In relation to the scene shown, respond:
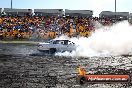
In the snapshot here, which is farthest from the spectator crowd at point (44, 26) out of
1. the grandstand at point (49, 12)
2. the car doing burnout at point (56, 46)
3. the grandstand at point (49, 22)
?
the car doing burnout at point (56, 46)

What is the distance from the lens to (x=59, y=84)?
1411cm

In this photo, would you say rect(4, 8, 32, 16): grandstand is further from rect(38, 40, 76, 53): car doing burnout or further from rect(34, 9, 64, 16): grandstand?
rect(38, 40, 76, 53): car doing burnout

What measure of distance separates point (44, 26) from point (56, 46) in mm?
20280

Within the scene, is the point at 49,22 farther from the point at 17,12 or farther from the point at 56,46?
the point at 56,46

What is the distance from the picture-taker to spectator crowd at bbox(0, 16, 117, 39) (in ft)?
150

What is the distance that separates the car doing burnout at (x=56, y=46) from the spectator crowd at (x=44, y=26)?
16318 mm

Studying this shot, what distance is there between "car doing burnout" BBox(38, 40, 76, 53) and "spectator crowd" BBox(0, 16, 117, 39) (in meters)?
16.3

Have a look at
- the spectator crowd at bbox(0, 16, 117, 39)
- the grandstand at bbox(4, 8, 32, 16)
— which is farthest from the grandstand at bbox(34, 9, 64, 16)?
the spectator crowd at bbox(0, 16, 117, 39)

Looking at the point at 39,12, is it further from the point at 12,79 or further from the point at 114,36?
the point at 12,79

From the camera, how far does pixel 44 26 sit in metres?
49.6

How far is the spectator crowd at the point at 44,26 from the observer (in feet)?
150

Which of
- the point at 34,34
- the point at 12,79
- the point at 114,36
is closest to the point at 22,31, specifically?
the point at 34,34

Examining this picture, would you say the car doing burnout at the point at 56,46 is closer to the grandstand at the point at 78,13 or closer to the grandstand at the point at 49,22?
the grandstand at the point at 49,22

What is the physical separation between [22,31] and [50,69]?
1100 inches
